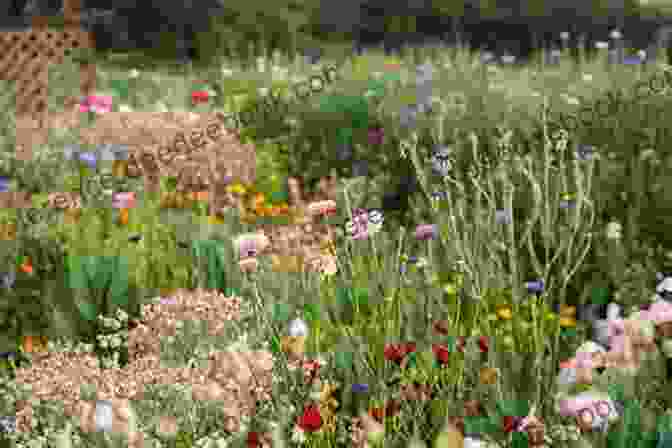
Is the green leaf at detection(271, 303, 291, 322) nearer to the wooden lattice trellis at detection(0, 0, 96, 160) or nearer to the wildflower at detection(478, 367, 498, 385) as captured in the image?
the wildflower at detection(478, 367, 498, 385)

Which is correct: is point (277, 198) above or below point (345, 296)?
below

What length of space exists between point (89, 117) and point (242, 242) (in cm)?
621

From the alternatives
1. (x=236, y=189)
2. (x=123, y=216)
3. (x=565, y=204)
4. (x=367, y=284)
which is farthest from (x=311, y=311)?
(x=236, y=189)

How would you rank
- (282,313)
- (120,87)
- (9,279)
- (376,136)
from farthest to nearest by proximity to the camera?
(120,87) → (376,136) → (9,279) → (282,313)

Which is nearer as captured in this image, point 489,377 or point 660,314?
point 660,314

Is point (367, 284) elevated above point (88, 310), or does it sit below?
above

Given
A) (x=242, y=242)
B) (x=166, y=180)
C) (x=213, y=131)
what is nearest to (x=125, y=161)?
(x=166, y=180)

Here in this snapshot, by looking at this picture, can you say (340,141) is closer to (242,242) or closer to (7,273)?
(7,273)

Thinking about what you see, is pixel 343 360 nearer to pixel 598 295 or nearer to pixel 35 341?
pixel 35 341

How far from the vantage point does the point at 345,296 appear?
328 centimetres

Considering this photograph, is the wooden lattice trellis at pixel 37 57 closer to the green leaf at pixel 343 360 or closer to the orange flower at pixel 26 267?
the orange flower at pixel 26 267

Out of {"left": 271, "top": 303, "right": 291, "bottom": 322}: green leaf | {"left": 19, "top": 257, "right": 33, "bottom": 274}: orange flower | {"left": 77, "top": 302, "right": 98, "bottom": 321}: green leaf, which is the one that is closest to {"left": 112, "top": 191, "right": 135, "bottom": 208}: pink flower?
{"left": 19, "top": 257, "right": 33, "bottom": 274}: orange flower

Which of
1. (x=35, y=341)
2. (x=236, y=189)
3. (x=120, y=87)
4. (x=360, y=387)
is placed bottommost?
(x=120, y=87)

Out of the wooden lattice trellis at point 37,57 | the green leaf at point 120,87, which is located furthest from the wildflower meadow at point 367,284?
the wooden lattice trellis at point 37,57
